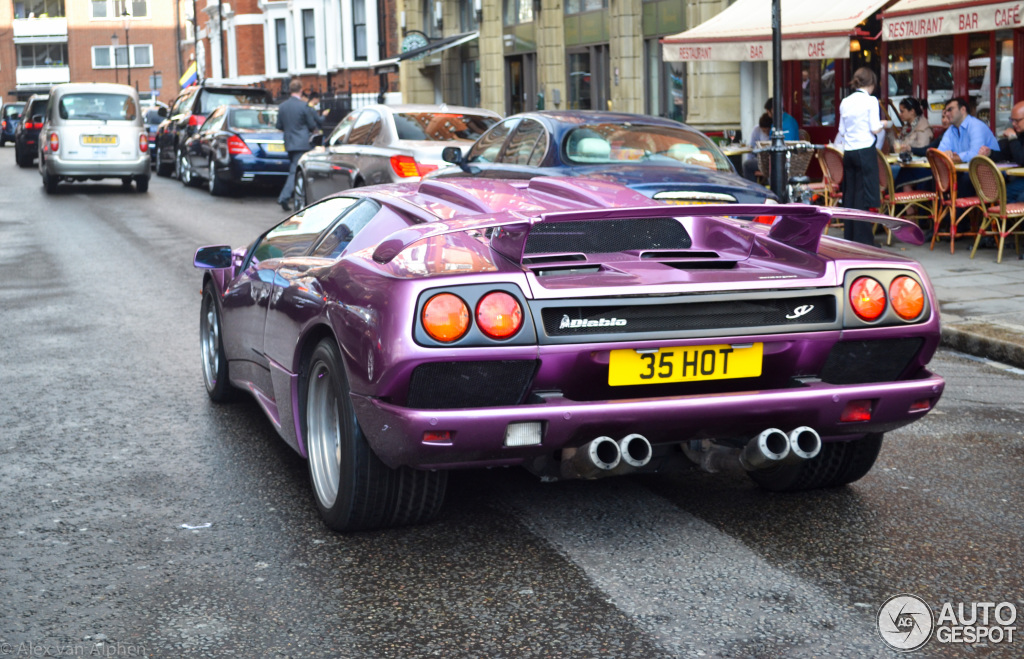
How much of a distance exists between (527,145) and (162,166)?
1908cm

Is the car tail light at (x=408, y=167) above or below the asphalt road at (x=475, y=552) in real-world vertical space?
above

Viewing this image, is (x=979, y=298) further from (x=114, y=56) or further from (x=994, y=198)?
(x=114, y=56)

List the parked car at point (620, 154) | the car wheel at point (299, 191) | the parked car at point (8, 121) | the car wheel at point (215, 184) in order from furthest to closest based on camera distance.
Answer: the parked car at point (8, 121), the car wheel at point (215, 184), the car wheel at point (299, 191), the parked car at point (620, 154)

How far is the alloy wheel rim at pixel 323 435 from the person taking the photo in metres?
4.56

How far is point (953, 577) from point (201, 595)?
2.27m

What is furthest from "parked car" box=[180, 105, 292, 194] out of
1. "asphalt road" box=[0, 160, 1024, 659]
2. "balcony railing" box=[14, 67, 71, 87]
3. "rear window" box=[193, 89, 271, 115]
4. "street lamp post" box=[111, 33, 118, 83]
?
"balcony railing" box=[14, 67, 71, 87]

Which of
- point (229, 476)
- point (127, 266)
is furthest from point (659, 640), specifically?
point (127, 266)

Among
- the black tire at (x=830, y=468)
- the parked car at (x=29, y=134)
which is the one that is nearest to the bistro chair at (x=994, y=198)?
the black tire at (x=830, y=468)

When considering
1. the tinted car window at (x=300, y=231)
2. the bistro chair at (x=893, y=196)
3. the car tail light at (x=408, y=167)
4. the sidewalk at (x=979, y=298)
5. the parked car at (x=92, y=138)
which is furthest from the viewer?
the parked car at (x=92, y=138)

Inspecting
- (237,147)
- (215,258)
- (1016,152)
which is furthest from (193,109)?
(215,258)

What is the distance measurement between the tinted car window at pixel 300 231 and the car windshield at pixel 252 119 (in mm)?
16638

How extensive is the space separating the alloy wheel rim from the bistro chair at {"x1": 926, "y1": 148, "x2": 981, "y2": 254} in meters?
8.76

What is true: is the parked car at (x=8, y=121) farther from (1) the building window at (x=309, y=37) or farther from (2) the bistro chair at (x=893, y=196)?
(2) the bistro chair at (x=893, y=196)
